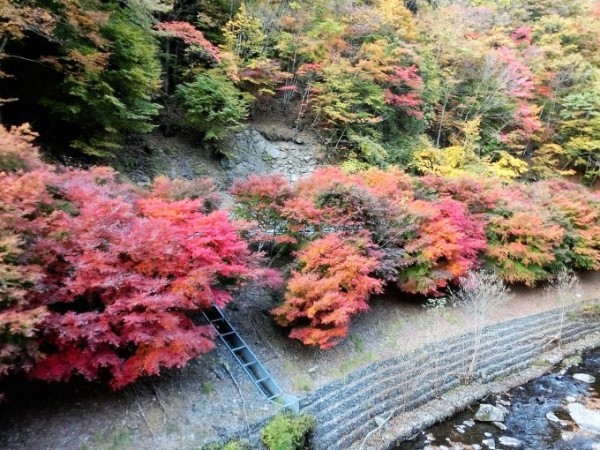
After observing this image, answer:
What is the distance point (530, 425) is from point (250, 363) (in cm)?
699

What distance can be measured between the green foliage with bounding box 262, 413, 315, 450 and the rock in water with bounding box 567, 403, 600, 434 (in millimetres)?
6868

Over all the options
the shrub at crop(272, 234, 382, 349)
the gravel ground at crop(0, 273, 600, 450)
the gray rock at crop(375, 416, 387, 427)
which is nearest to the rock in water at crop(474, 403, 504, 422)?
the gravel ground at crop(0, 273, 600, 450)

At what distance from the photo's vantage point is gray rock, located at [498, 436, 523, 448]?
8.73 m

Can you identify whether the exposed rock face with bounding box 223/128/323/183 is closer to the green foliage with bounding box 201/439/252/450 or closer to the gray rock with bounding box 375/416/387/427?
the gray rock with bounding box 375/416/387/427

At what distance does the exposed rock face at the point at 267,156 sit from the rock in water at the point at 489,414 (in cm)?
1038

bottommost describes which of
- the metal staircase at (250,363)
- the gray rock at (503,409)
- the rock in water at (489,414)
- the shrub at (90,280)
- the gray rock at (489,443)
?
the gray rock at (503,409)

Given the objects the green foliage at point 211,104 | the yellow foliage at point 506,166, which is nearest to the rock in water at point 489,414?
the green foliage at point 211,104

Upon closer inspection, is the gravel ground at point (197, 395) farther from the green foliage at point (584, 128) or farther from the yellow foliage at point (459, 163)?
the green foliage at point (584, 128)

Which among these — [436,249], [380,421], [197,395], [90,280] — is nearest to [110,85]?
[90,280]

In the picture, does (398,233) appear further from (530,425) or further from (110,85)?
(110,85)

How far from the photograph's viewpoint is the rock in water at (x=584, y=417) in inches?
369

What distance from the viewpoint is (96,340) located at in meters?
5.79

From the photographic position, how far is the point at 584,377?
11914 mm

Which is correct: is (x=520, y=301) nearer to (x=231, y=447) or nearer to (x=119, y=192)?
(x=231, y=447)
